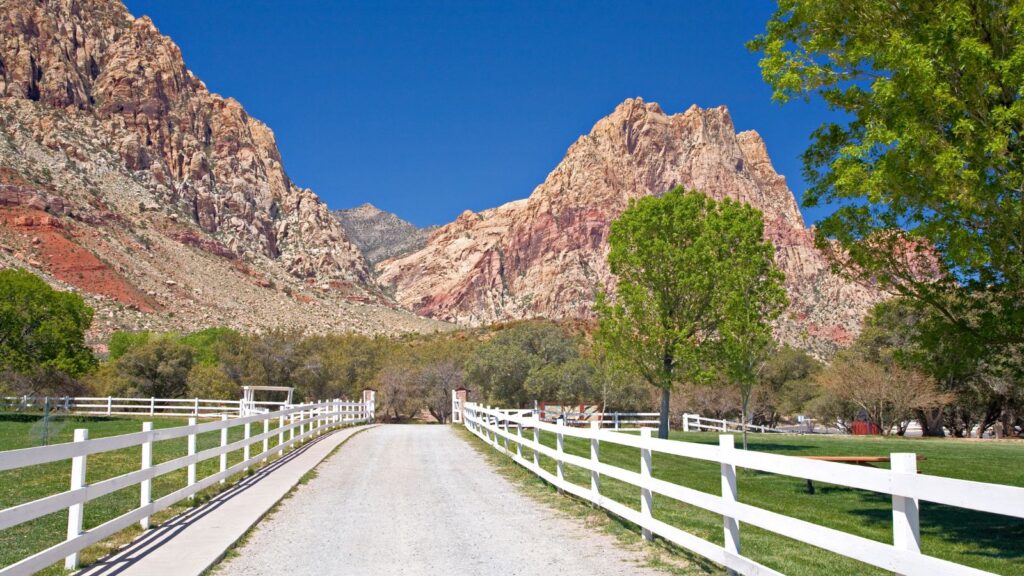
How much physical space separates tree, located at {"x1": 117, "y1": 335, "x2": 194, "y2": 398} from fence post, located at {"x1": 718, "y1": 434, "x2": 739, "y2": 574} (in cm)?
5735

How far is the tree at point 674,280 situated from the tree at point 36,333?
34920 mm

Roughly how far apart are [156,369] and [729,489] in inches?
2346

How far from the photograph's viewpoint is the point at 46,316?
47.1 meters

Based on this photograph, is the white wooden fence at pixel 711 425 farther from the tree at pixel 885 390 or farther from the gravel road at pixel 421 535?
the gravel road at pixel 421 535

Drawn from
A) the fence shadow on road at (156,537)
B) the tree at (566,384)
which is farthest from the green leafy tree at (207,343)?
the fence shadow on road at (156,537)

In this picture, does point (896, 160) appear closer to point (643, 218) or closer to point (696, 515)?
point (696, 515)

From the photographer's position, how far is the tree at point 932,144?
8906 millimetres

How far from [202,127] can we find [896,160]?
172 meters

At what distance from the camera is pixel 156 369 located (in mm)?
58531

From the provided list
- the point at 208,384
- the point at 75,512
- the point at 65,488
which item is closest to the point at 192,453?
the point at 65,488

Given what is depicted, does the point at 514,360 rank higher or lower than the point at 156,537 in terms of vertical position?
higher

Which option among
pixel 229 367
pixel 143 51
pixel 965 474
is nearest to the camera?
pixel 965 474

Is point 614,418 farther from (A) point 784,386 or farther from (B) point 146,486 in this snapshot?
(B) point 146,486

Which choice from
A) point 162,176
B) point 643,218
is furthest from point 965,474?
point 162,176
